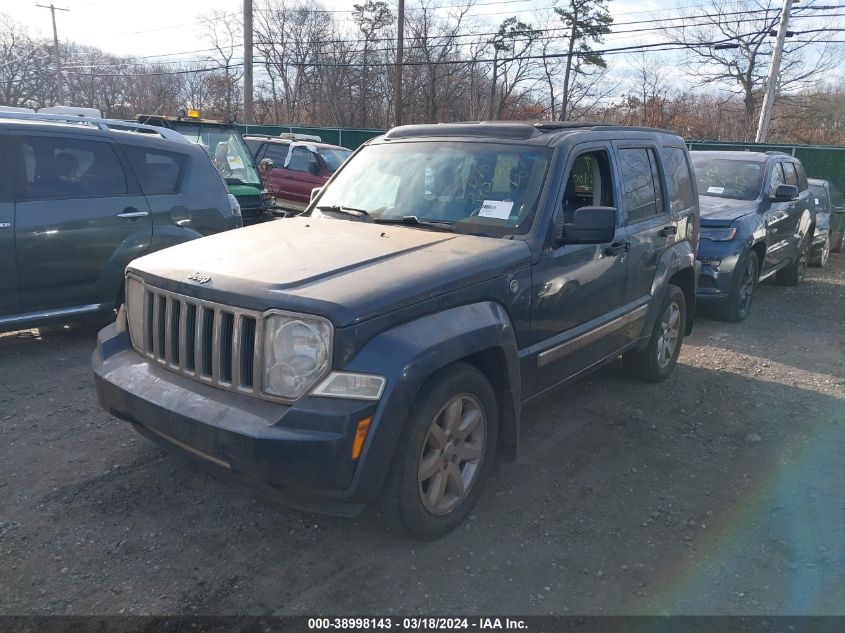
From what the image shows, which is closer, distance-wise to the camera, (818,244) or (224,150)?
(224,150)

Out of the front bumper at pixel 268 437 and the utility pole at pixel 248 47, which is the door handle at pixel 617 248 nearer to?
the front bumper at pixel 268 437

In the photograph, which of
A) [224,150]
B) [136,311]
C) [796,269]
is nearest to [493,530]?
[136,311]

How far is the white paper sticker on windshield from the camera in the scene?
3.75m

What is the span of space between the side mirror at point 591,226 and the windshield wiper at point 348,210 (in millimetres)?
1217

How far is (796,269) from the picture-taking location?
10172mm

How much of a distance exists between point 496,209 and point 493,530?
5.76 ft

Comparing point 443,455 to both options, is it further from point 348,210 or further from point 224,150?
point 224,150

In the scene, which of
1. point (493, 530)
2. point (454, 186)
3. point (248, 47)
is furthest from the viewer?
point (248, 47)

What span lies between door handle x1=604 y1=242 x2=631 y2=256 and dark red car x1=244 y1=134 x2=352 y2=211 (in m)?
9.96

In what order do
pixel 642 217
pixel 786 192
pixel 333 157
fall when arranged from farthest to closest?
pixel 333 157, pixel 786 192, pixel 642 217

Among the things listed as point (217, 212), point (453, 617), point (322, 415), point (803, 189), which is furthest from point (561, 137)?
point (803, 189)

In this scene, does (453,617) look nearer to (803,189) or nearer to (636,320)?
(636,320)

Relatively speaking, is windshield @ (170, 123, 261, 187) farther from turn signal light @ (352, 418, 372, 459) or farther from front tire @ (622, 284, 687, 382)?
turn signal light @ (352, 418, 372, 459)

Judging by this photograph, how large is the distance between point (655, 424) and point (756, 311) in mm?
4727
